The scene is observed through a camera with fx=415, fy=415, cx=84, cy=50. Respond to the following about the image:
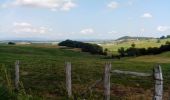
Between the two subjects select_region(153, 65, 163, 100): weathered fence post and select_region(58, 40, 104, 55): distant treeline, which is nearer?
select_region(153, 65, 163, 100): weathered fence post

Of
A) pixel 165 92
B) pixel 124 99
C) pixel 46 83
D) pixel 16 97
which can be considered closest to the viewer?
pixel 16 97

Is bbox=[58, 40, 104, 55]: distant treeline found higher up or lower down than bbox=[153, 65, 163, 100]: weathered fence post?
lower down

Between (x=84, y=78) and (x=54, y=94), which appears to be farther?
(x=84, y=78)

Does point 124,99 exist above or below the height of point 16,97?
below

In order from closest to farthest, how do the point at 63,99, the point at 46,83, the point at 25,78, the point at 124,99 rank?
the point at 63,99, the point at 124,99, the point at 46,83, the point at 25,78

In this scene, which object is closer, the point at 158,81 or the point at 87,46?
the point at 158,81

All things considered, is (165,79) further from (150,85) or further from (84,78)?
(84,78)

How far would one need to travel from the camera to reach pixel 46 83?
1011 inches

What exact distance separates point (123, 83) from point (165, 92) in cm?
368

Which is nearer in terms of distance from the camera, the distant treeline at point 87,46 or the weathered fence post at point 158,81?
the weathered fence post at point 158,81

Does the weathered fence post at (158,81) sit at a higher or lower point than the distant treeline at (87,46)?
higher

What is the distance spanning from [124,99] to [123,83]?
17.1 ft

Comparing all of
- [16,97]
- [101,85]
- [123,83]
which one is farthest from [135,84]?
[16,97]

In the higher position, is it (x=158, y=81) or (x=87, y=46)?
(x=158, y=81)
